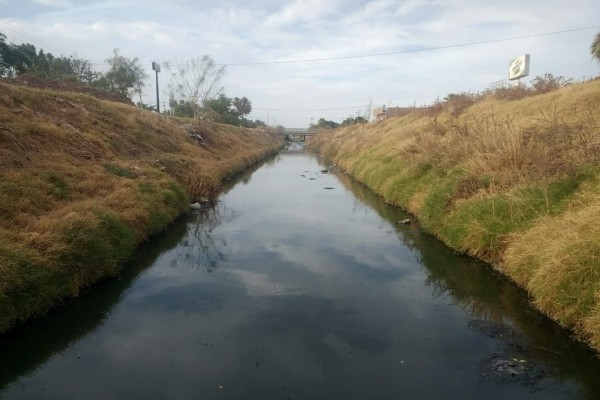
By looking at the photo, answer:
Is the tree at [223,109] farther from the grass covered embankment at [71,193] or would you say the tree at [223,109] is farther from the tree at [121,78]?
the grass covered embankment at [71,193]

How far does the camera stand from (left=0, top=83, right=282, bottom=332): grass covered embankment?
7.56 metres

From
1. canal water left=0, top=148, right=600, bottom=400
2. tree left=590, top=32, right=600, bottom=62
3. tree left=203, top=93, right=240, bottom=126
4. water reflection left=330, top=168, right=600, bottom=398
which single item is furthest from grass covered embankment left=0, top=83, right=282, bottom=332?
tree left=203, top=93, right=240, bottom=126

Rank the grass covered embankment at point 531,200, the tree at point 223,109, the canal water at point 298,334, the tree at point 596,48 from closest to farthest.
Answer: the canal water at point 298,334 < the grass covered embankment at point 531,200 < the tree at point 596,48 < the tree at point 223,109

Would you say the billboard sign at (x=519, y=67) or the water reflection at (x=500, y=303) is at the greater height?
the billboard sign at (x=519, y=67)

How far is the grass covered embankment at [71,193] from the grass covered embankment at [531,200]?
8.44 m

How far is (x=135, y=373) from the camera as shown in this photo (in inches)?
243

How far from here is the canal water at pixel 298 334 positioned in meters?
5.90

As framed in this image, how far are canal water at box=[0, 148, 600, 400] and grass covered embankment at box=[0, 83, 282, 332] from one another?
55cm

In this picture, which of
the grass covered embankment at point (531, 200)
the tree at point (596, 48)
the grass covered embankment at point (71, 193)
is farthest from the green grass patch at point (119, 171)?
the tree at point (596, 48)

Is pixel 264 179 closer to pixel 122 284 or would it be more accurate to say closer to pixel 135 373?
pixel 122 284

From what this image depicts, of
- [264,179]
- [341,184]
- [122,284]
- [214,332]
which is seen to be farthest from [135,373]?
[264,179]

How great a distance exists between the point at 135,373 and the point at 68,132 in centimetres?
1298

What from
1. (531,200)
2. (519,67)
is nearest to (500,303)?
(531,200)

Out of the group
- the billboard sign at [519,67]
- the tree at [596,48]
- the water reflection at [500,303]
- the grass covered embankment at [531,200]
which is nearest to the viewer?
the water reflection at [500,303]
